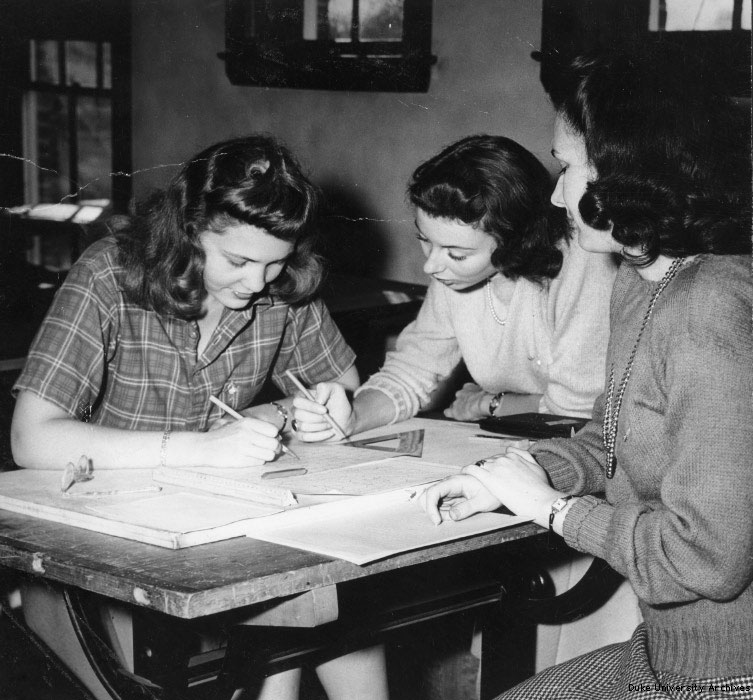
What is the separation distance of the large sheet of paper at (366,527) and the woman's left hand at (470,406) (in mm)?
1019

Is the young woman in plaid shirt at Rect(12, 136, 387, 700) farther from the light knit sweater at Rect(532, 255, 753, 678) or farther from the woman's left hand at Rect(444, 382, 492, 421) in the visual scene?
the light knit sweater at Rect(532, 255, 753, 678)

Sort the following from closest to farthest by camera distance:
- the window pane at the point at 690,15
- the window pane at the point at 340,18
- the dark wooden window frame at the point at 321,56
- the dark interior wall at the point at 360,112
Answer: the window pane at the point at 690,15
the dark interior wall at the point at 360,112
the dark wooden window frame at the point at 321,56
the window pane at the point at 340,18

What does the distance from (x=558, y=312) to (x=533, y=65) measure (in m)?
1.83

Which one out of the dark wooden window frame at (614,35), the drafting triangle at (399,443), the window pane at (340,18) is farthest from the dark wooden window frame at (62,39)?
the drafting triangle at (399,443)

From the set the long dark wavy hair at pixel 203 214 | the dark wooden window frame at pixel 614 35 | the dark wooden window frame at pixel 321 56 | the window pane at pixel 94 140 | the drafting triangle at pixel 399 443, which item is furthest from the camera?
the window pane at pixel 94 140

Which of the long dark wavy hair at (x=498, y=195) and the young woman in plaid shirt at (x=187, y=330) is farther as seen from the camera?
the long dark wavy hair at (x=498, y=195)

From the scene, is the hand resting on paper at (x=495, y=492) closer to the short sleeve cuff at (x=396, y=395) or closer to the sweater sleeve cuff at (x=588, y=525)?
the sweater sleeve cuff at (x=588, y=525)

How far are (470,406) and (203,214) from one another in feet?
3.20

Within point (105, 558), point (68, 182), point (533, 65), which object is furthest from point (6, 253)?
point (105, 558)

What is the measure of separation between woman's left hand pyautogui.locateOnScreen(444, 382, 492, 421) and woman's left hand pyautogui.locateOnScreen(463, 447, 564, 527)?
100 cm

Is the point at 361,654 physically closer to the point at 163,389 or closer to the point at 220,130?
the point at 163,389

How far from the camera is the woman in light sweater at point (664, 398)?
1.26 m

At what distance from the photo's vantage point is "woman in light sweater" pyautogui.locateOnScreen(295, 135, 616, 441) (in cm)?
225

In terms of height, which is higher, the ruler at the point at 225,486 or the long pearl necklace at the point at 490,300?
the long pearl necklace at the point at 490,300
